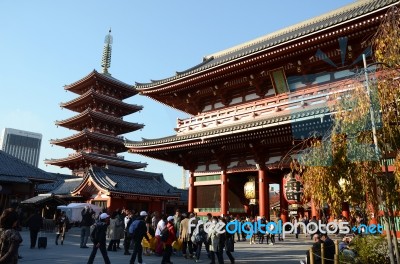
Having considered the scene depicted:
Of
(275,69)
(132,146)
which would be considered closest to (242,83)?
(275,69)

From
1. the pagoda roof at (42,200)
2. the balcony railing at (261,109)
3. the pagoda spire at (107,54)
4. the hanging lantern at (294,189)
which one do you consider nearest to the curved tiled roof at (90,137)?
A: the pagoda spire at (107,54)

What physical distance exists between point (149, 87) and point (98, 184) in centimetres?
1163

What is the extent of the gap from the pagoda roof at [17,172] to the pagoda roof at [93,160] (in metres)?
13.3

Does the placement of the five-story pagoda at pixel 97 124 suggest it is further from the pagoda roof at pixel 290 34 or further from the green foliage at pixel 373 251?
the green foliage at pixel 373 251

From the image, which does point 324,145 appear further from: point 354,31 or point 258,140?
point 258,140

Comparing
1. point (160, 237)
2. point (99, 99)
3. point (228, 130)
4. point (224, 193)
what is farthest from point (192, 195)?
point (99, 99)

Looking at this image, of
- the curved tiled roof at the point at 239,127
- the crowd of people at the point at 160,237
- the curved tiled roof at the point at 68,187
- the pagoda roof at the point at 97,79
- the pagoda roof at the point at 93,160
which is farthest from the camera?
the pagoda roof at the point at 97,79

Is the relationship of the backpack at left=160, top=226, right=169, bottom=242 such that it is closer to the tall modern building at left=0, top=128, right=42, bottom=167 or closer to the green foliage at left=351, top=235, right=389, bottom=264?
the green foliage at left=351, top=235, right=389, bottom=264

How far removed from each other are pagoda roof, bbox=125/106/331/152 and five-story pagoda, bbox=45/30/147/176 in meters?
20.0

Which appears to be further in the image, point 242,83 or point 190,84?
point 190,84

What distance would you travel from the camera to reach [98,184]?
2822 cm

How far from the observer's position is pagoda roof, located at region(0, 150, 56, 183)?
22.6m

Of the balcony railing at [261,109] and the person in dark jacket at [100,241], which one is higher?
the balcony railing at [261,109]

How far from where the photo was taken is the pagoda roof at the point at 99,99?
133 feet
